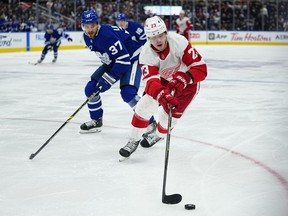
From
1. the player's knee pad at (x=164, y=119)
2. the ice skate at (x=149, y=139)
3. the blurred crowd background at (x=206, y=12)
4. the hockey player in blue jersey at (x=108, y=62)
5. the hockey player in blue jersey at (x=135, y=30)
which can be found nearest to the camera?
the player's knee pad at (x=164, y=119)

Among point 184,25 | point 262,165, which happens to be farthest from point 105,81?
point 184,25

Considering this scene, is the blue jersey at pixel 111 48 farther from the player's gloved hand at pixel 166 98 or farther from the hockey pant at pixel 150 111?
the player's gloved hand at pixel 166 98

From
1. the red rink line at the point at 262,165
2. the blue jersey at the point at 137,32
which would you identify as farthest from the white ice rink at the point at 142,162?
the blue jersey at the point at 137,32

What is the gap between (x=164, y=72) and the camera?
135 inches

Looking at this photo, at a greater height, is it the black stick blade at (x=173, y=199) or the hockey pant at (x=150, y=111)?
the hockey pant at (x=150, y=111)

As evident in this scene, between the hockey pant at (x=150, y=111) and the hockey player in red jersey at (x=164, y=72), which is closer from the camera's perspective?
the hockey player in red jersey at (x=164, y=72)

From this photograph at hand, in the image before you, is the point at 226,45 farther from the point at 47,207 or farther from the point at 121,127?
the point at 47,207

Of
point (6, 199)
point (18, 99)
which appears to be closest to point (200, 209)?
point (6, 199)

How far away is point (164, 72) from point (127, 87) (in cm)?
85

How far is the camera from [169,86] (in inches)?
123

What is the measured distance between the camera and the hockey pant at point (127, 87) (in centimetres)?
421

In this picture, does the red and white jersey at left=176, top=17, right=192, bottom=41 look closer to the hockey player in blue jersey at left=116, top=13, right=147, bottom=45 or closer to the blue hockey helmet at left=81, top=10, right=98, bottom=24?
the hockey player in blue jersey at left=116, top=13, right=147, bottom=45

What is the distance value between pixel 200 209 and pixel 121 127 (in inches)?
90.6

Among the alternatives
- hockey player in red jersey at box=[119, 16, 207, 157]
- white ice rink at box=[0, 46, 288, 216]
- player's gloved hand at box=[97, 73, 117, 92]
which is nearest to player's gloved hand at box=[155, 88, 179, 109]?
hockey player in red jersey at box=[119, 16, 207, 157]
